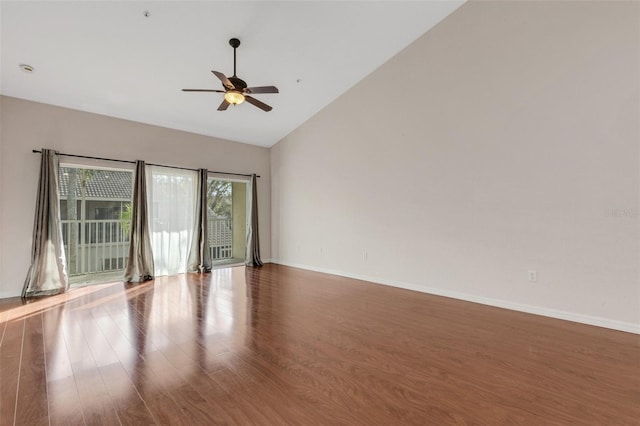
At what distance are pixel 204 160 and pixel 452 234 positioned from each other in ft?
16.5

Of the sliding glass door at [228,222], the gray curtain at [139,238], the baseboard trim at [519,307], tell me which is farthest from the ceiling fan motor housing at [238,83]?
the sliding glass door at [228,222]

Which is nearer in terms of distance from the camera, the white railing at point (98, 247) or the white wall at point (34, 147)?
the white wall at point (34, 147)

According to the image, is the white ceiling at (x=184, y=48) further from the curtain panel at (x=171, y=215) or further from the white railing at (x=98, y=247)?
the white railing at (x=98, y=247)

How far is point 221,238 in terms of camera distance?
7.69m

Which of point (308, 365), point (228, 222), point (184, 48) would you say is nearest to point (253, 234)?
point (228, 222)

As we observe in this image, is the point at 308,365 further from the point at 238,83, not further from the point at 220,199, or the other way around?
the point at 220,199

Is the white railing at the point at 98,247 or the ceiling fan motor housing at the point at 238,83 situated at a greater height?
the ceiling fan motor housing at the point at 238,83

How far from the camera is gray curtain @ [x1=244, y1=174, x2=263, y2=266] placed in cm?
671

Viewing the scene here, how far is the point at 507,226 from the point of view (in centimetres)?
353

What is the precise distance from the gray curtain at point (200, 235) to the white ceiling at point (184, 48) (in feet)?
4.50

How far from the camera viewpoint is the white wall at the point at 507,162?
2869 mm

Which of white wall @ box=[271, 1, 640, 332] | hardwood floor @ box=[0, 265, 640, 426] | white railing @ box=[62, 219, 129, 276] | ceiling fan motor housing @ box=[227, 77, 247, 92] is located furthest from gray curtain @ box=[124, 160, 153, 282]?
white wall @ box=[271, 1, 640, 332]

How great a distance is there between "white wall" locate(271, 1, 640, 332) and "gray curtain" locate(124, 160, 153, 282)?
3.63m

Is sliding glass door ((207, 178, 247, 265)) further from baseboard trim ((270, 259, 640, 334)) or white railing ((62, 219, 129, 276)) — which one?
baseboard trim ((270, 259, 640, 334))
